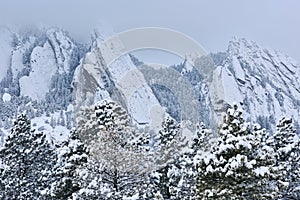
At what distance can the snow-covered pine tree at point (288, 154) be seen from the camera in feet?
81.8

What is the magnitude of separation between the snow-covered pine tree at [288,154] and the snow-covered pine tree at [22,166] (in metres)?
13.1

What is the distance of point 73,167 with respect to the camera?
20.4m

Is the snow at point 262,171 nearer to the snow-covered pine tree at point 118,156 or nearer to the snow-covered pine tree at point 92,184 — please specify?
the snow-covered pine tree at point 118,156

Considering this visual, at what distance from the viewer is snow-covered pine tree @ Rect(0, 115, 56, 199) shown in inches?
966

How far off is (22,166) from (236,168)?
13.9 metres

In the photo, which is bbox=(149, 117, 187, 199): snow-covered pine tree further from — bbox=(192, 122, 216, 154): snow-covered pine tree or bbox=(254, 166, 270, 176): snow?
bbox=(254, 166, 270, 176): snow

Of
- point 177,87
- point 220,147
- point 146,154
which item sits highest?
point 177,87

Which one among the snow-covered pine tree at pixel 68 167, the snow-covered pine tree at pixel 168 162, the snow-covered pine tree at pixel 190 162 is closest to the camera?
the snow-covered pine tree at pixel 68 167

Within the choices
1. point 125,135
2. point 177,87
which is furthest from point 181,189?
point 177,87

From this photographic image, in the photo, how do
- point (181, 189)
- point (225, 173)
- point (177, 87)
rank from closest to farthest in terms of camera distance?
point (225, 173) < point (181, 189) < point (177, 87)

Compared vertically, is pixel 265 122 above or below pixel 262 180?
above

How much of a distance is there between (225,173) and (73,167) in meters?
7.73

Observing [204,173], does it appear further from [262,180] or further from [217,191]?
[262,180]

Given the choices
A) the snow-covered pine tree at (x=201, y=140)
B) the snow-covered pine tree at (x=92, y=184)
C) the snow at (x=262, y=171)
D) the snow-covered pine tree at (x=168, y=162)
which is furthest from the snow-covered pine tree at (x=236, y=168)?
the snow-covered pine tree at (x=201, y=140)
